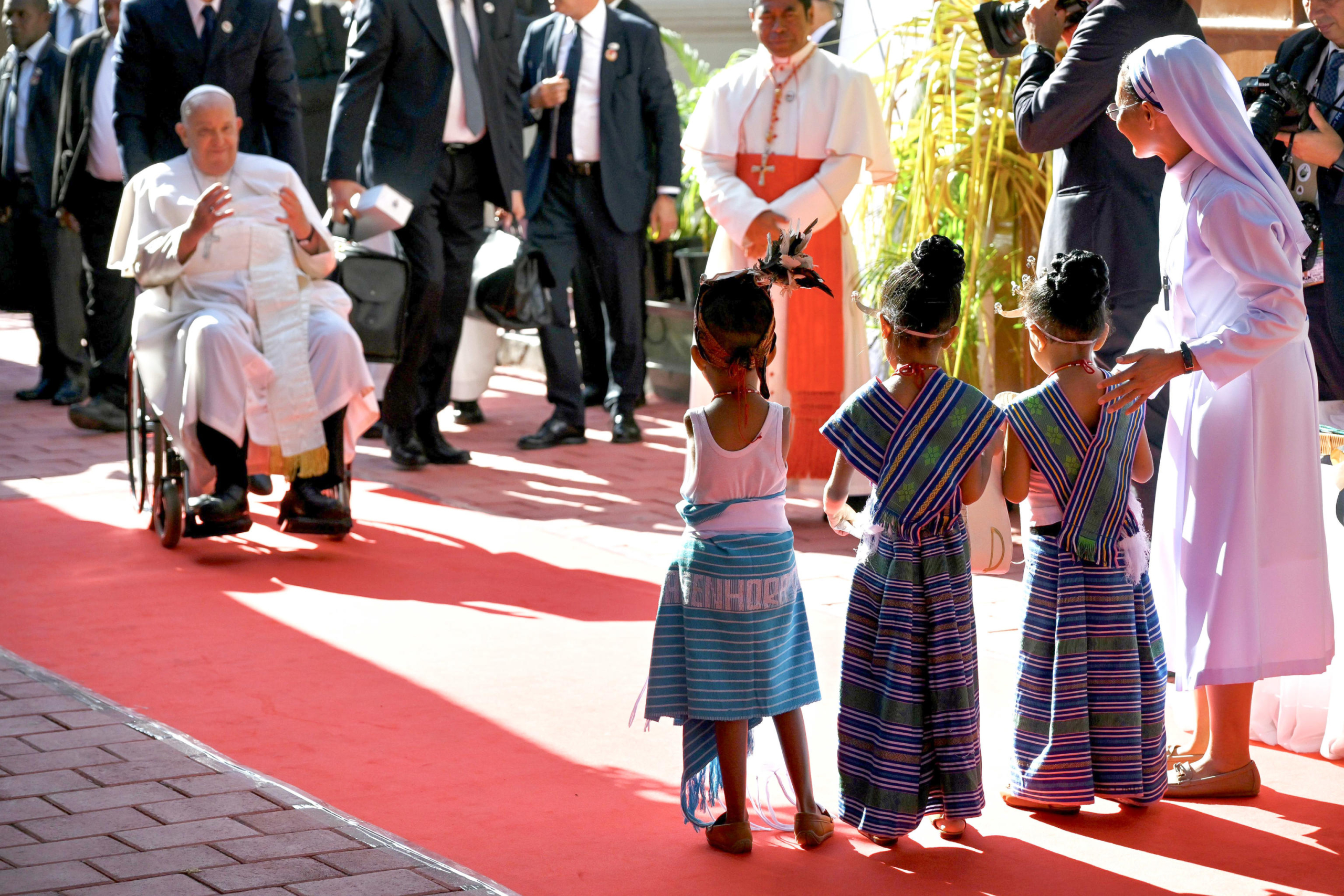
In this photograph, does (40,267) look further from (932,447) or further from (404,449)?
(932,447)

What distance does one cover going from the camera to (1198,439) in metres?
3.81

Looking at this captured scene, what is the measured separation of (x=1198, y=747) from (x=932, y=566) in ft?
3.33

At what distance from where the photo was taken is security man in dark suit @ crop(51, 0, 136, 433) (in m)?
8.88

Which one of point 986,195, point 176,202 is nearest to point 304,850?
point 176,202

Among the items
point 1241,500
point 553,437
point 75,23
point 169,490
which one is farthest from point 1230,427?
point 75,23

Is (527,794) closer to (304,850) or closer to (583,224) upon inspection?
(304,850)

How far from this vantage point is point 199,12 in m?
7.06

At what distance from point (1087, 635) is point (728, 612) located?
31.2 inches

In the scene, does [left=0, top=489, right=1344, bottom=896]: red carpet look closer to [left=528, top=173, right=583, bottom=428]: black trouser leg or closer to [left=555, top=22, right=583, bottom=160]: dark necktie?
[left=528, top=173, right=583, bottom=428]: black trouser leg

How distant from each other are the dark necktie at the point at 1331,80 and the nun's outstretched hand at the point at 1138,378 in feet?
8.08

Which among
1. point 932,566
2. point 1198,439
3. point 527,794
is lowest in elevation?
point 527,794

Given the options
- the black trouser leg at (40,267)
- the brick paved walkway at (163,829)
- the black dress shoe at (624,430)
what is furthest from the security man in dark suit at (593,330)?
the brick paved walkway at (163,829)

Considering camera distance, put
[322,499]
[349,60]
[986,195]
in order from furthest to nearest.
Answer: [349,60] → [986,195] → [322,499]

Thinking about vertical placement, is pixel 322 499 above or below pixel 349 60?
below
